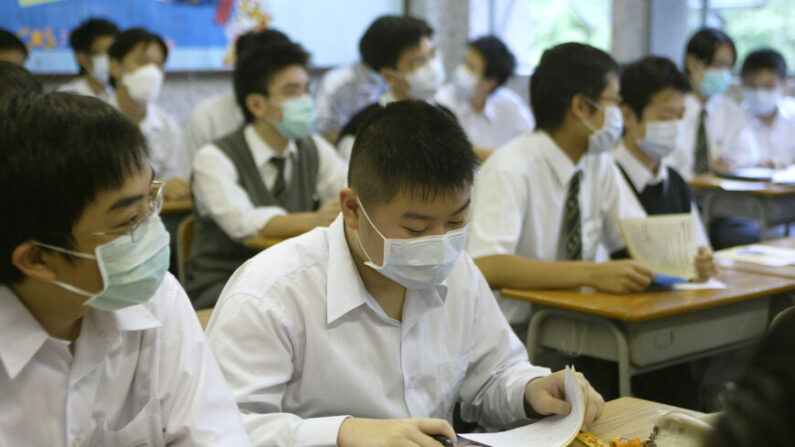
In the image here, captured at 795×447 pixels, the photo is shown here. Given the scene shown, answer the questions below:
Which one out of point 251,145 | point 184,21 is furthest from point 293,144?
point 184,21

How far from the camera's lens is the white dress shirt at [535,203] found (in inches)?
109

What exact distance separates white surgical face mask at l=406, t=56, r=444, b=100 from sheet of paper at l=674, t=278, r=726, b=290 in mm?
2654

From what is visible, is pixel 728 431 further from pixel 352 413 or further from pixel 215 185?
pixel 215 185

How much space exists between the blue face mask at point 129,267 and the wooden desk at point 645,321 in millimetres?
1363

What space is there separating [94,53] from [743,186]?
384cm

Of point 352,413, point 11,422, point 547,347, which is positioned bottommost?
point 547,347

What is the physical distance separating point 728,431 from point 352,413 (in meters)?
1.20

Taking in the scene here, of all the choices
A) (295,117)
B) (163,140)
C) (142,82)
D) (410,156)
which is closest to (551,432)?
(410,156)

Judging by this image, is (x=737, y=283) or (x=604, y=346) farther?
(x=737, y=283)

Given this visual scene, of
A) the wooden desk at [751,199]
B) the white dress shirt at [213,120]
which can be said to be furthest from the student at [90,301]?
the white dress shirt at [213,120]

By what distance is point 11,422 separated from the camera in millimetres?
1262

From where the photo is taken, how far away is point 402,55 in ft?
16.6

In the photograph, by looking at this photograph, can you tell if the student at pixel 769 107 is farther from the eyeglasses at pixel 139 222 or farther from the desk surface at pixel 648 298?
the eyeglasses at pixel 139 222

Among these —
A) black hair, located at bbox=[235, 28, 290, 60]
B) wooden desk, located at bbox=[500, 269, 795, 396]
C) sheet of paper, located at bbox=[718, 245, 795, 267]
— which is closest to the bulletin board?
black hair, located at bbox=[235, 28, 290, 60]
